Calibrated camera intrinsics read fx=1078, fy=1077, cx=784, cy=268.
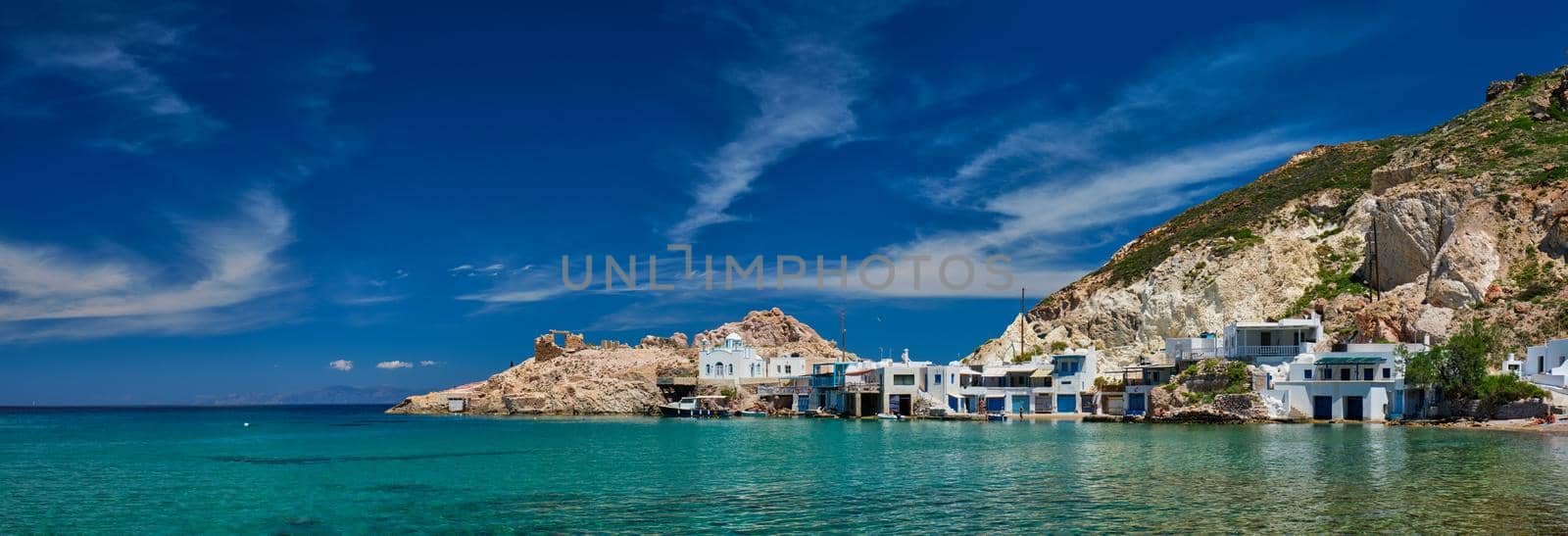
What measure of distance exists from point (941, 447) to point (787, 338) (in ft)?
290

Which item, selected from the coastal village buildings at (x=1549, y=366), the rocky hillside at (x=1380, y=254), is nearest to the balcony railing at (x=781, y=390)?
the rocky hillside at (x=1380, y=254)

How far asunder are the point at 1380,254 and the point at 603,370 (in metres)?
74.3

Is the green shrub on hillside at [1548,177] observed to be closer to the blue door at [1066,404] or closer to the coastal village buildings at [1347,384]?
the coastal village buildings at [1347,384]

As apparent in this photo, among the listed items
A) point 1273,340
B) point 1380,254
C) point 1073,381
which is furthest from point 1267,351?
point 1380,254

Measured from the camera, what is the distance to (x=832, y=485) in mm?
32281

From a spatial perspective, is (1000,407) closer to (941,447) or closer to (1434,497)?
(941,447)

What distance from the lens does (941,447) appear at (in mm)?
49094

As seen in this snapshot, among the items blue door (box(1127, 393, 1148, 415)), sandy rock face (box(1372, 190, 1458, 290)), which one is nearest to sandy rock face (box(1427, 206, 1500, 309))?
sandy rock face (box(1372, 190, 1458, 290))

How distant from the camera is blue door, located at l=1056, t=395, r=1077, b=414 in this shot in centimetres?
8356

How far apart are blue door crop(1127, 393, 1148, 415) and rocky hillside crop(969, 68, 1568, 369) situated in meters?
8.41

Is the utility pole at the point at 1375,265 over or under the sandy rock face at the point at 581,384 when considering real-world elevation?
over

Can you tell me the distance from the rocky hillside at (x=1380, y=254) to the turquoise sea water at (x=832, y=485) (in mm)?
21886

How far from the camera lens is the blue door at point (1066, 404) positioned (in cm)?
8356

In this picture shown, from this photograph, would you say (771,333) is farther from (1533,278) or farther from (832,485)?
(832,485)
